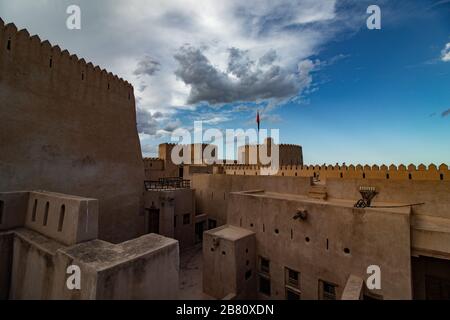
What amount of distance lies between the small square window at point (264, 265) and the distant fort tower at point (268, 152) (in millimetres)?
19739

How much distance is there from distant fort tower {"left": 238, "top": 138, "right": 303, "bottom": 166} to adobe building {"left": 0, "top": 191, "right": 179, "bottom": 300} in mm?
25246

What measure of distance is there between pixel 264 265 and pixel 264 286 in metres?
0.99

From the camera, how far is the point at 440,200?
8.26m

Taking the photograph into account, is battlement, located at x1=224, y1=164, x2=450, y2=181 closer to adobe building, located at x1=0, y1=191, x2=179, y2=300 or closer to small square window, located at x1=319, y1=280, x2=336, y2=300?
small square window, located at x1=319, y1=280, x2=336, y2=300

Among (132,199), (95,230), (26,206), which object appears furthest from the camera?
(132,199)

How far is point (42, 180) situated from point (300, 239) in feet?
37.5

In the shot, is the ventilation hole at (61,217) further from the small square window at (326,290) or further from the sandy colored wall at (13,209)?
the small square window at (326,290)

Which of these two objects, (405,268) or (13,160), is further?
(13,160)

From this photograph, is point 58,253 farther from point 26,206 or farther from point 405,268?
point 405,268

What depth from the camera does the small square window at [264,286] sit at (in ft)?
33.9

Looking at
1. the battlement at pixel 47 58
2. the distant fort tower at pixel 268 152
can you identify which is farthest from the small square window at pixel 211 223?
the distant fort tower at pixel 268 152

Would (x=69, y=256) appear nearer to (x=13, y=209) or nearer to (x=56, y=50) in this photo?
(x=13, y=209)

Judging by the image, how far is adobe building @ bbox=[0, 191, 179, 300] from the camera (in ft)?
12.6
